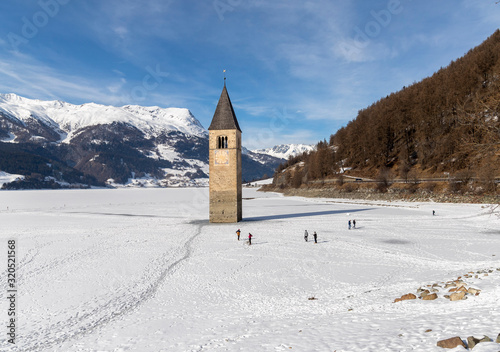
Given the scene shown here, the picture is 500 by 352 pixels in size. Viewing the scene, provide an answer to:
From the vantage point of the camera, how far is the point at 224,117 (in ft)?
151

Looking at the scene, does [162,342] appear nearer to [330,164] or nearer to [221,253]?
[221,253]

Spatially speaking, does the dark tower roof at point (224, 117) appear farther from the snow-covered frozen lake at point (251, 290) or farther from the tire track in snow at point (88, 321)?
the tire track in snow at point (88, 321)

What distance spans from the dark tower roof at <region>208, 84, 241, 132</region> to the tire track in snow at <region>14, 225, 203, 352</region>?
30.4 metres

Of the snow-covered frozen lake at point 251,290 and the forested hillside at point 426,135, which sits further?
the forested hillside at point 426,135

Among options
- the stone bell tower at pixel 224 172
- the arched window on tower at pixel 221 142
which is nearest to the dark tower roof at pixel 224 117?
the stone bell tower at pixel 224 172

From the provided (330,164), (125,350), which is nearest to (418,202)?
(330,164)

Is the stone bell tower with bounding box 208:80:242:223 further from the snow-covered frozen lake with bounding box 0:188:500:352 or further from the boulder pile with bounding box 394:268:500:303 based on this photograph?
the boulder pile with bounding box 394:268:500:303

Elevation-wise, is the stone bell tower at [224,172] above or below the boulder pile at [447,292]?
above

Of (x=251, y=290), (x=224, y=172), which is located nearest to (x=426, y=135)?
(x=224, y=172)

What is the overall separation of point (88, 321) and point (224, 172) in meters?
32.9

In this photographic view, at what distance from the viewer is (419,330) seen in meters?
9.12

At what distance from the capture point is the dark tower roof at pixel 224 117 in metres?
45.2

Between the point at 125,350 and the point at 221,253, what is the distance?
48.7ft

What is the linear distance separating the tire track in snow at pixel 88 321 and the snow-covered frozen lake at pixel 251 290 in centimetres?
6
